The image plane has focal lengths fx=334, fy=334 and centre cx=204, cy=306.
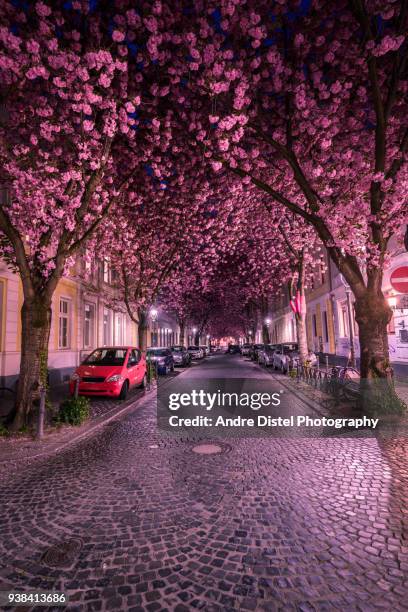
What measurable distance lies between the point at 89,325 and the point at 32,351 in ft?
46.8

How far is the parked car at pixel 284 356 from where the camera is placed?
70.3 feet

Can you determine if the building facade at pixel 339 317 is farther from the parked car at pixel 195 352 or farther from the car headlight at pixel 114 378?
the parked car at pixel 195 352

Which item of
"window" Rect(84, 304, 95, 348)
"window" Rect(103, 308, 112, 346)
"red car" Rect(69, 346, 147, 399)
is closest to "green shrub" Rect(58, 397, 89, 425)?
"red car" Rect(69, 346, 147, 399)

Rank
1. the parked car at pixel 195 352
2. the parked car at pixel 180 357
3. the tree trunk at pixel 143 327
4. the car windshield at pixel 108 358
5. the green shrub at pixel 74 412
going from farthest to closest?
1. the parked car at pixel 195 352
2. the parked car at pixel 180 357
3. the tree trunk at pixel 143 327
4. the car windshield at pixel 108 358
5. the green shrub at pixel 74 412

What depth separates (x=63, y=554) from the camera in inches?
121

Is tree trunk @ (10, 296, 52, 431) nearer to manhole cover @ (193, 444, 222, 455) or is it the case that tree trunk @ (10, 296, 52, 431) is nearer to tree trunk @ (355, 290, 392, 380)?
manhole cover @ (193, 444, 222, 455)

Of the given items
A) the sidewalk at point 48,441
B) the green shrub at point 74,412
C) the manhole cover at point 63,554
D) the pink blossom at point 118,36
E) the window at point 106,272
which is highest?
the pink blossom at point 118,36

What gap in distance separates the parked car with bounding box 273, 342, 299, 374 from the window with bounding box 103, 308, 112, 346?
40.7ft

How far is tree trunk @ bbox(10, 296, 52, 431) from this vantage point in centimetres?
773

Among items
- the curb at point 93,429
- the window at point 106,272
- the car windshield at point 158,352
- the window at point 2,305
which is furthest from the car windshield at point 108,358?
the window at point 106,272

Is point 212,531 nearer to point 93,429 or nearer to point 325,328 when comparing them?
point 93,429

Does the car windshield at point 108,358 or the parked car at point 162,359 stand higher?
the car windshield at point 108,358

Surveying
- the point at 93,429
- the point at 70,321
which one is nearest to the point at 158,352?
the point at 70,321

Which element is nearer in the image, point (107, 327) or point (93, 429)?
point (93, 429)
